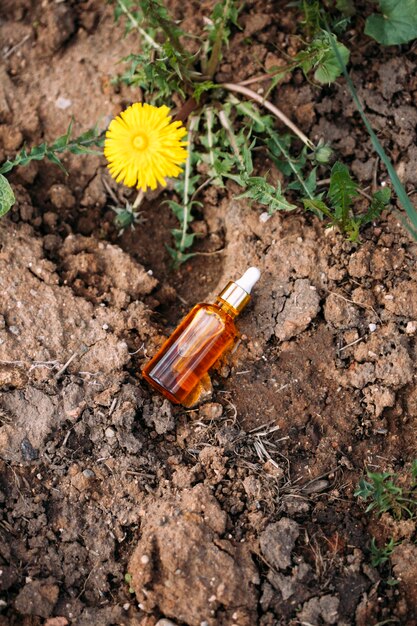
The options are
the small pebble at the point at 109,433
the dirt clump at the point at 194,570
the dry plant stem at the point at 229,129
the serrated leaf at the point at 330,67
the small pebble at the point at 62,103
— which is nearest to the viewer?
the dirt clump at the point at 194,570

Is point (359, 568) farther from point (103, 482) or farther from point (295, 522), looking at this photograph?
point (103, 482)

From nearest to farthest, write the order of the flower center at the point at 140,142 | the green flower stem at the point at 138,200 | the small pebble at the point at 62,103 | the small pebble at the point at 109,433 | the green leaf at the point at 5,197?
the flower center at the point at 140,142, the small pebble at the point at 109,433, the green leaf at the point at 5,197, the green flower stem at the point at 138,200, the small pebble at the point at 62,103

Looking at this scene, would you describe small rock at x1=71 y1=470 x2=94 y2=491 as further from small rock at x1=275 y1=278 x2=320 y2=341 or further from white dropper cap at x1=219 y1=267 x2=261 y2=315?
small rock at x1=275 y1=278 x2=320 y2=341

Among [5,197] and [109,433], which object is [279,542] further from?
[5,197]

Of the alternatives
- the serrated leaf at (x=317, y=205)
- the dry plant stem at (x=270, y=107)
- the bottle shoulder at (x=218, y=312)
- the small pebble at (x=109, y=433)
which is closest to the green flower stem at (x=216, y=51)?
the dry plant stem at (x=270, y=107)

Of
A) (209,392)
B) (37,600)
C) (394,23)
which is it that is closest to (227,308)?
(209,392)

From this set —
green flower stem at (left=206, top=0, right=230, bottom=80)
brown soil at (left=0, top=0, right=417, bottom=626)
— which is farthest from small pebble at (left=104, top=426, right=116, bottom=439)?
green flower stem at (left=206, top=0, right=230, bottom=80)

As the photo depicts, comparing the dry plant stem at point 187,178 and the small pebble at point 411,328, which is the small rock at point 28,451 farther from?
the small pebble at point 411,328

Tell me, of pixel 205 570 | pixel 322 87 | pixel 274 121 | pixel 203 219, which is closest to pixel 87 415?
pixel 205 570
